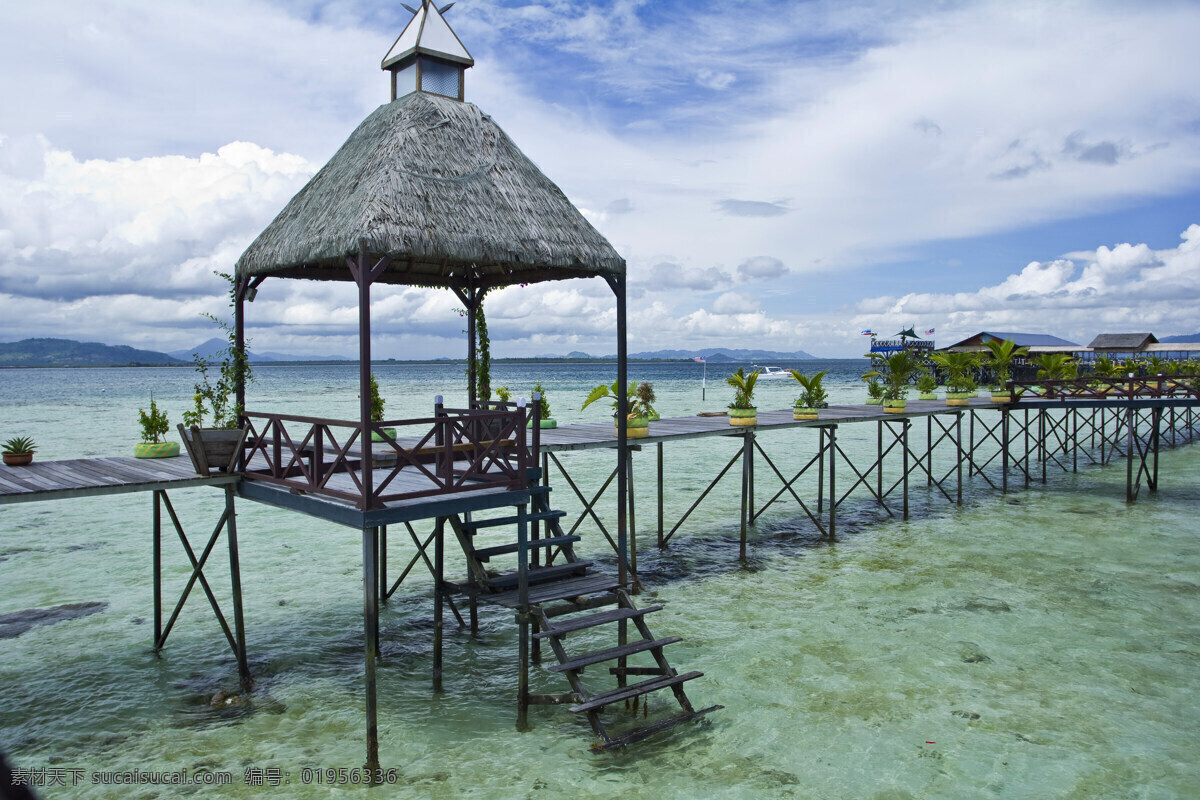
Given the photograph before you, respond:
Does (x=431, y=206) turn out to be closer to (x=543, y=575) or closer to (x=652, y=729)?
(x=543, y=575)

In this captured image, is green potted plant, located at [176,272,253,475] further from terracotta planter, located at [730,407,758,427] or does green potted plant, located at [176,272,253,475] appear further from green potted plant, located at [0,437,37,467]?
terracotta planter, located at [730,407,758,427]

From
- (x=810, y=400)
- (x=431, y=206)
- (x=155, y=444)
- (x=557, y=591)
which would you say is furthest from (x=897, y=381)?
(x=155, y=444)

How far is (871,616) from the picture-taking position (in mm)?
10211

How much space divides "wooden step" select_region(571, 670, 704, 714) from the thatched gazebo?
1.67m

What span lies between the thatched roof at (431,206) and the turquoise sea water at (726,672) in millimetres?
4117

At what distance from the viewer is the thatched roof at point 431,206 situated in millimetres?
6922

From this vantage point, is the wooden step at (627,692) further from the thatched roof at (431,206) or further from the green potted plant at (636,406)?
the green potted plant at (636,406)

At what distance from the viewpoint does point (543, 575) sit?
26.4 feet

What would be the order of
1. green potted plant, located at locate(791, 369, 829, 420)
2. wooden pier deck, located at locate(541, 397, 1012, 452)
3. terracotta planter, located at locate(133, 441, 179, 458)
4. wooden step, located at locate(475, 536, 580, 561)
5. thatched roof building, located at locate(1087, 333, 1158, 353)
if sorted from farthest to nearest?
thatched roof building, located at locate(1087, 333, 1158, 353) < green potted plant, located at locate(791, 369, 829, 420) < wooden pier deck, located at locate(541, 397, 1012, 452) < terracotta planter, located at locate(133, 441, 179, 458) < wooden step, located at locate(475, 536, 580, 561)

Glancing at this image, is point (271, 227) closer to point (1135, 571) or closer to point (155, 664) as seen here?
point (155, 664)

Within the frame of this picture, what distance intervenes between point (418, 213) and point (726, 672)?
209 inches

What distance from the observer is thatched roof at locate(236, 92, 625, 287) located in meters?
6.92

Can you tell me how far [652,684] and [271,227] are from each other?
233 inches

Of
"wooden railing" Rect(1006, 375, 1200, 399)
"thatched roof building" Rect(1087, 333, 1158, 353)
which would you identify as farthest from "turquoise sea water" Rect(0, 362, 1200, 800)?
"thatched roof building" Rect(1087, 333, 1158, 353)
